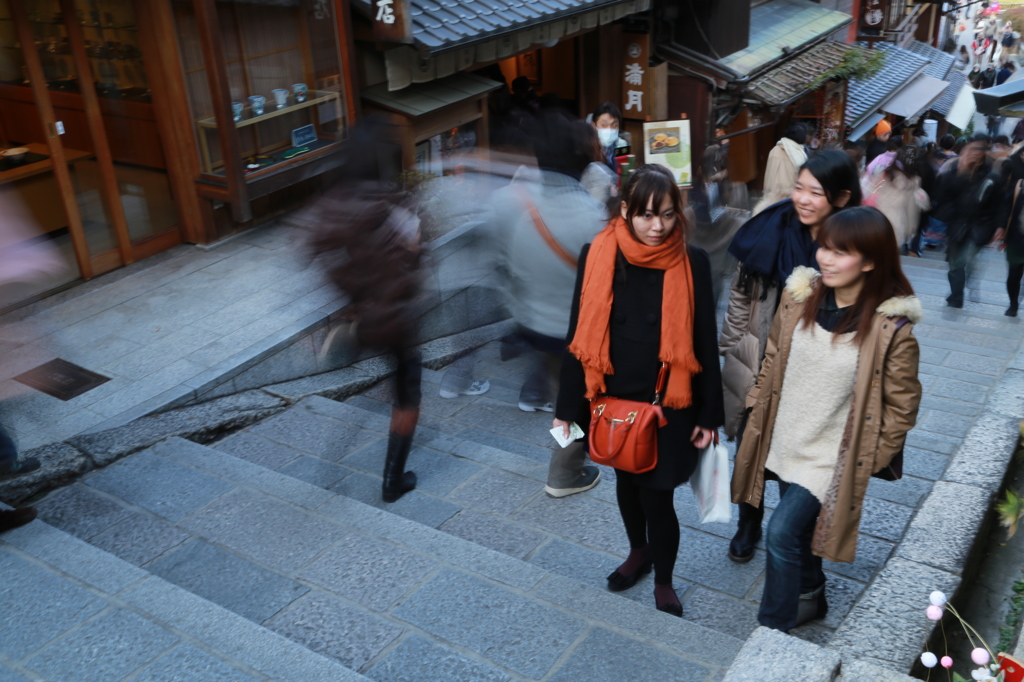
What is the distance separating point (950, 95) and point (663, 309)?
89.6 ft

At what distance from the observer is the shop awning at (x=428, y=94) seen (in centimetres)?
916

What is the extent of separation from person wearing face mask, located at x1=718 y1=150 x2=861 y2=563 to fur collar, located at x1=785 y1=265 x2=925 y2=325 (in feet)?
0.60

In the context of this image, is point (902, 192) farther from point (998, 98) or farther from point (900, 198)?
point (998, 98)

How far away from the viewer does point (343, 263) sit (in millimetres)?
4281

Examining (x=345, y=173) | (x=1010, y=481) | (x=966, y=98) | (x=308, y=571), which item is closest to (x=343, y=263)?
(x=345, y=173)

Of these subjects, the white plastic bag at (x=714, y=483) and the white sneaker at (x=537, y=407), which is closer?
the white plastic bag at (x=714, y=483)

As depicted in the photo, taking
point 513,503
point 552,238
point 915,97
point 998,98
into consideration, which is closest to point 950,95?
point 915,97

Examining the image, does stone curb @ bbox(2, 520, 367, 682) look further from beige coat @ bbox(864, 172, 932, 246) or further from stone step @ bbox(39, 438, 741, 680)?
beige coat @ bbox(864, 172, 932, 246)

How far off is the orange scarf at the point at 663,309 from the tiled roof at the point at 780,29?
1233 cm

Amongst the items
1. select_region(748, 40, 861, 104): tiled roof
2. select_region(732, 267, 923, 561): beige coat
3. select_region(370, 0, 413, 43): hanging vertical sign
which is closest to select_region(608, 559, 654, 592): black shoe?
select_region(732, 267, 923, 561): beige coat

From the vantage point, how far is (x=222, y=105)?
758 centimetres

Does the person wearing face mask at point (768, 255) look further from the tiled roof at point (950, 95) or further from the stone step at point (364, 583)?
the tiled roof at point (950, 95)

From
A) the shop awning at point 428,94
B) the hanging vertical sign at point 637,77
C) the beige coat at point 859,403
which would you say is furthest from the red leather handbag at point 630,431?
the hanging vertical sign at point 637,77

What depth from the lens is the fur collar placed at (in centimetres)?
302
